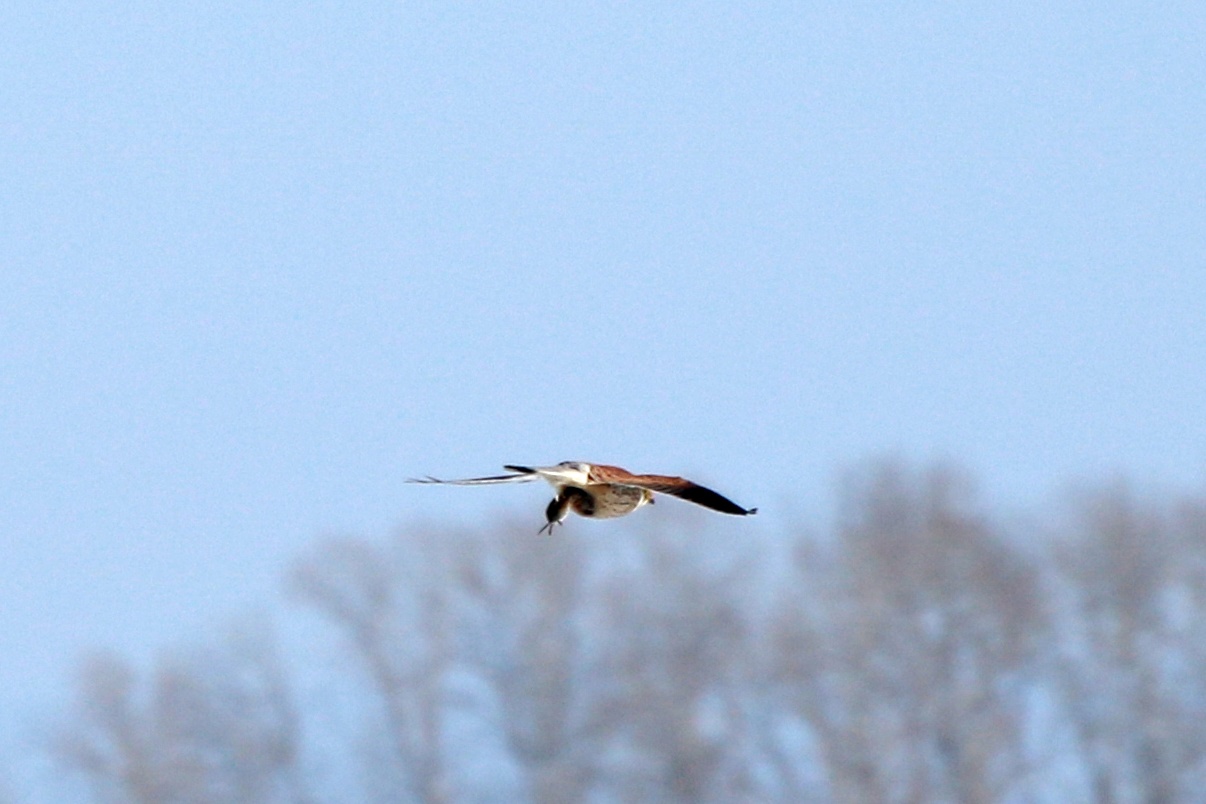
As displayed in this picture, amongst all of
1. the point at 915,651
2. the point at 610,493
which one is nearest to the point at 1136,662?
the point at 915,651

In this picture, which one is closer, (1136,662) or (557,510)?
(557,510)

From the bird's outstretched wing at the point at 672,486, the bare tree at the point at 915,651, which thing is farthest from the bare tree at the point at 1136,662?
the bird's outstretched wing at the point at 672,486

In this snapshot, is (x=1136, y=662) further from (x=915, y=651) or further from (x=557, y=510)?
(x=557, y=510)

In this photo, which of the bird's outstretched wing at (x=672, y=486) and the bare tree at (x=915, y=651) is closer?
the bird's outstretched wing at (x=672, y=486)

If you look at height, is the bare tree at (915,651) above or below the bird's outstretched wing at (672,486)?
above

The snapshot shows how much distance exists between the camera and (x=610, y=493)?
6.46 meters

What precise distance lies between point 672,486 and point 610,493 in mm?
159

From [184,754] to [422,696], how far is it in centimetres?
268

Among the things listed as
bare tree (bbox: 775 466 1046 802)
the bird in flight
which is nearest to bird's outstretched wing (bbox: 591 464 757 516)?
the bird in flight

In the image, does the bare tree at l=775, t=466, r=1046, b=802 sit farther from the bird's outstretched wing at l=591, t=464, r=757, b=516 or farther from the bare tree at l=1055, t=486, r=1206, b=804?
the bird's outstretched wing at l=591, t=464, r=757, b=516

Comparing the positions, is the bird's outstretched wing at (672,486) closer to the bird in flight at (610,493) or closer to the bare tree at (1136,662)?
the bird in flight at (610,493)

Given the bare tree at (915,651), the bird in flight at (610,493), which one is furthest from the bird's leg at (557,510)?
the bare tree at (915,651)

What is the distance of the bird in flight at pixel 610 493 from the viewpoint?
6297 millimetres

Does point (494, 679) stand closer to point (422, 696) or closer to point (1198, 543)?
point (422, 696)
